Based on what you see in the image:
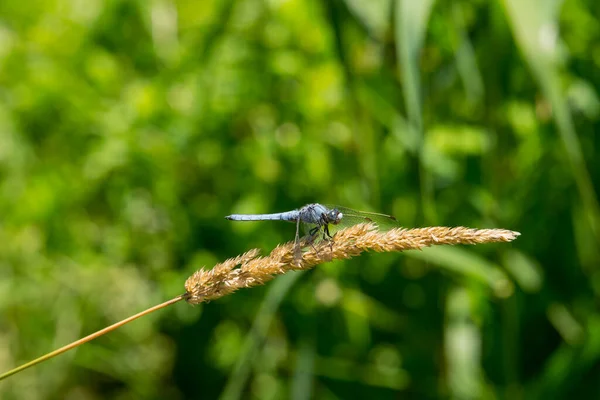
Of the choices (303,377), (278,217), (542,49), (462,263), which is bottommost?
(303,377)

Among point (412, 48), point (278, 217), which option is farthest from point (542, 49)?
point (278, 217)

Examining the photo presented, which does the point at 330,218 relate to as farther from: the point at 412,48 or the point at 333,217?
the point at 412,48

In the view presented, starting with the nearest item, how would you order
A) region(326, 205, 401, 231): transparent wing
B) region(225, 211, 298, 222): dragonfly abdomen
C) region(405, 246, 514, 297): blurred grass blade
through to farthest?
region(326, 205, 401, 231): transparent wing → region(225, 211, 298, 222): dragonfly abdomen → region(405, 246, 514, 297): blurred grass blade

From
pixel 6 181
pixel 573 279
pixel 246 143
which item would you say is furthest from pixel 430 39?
pixel 6 181

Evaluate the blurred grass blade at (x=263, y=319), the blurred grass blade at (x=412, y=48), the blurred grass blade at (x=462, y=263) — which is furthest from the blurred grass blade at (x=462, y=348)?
the blurred grass blade at (x=412, y=48)

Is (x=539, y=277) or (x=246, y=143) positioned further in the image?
(x=246, y=143)

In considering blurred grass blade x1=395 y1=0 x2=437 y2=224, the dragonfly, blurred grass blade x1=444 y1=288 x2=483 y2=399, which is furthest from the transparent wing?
blurred grass blade x1=444 y1=288 x2=483 y2=399

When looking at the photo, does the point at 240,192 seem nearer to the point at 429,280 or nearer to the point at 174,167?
the point at 174,167

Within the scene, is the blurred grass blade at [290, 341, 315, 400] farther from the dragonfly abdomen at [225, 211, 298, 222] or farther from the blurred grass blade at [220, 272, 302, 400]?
the dragonfly abdomen at [225, 211, 298, 222]
